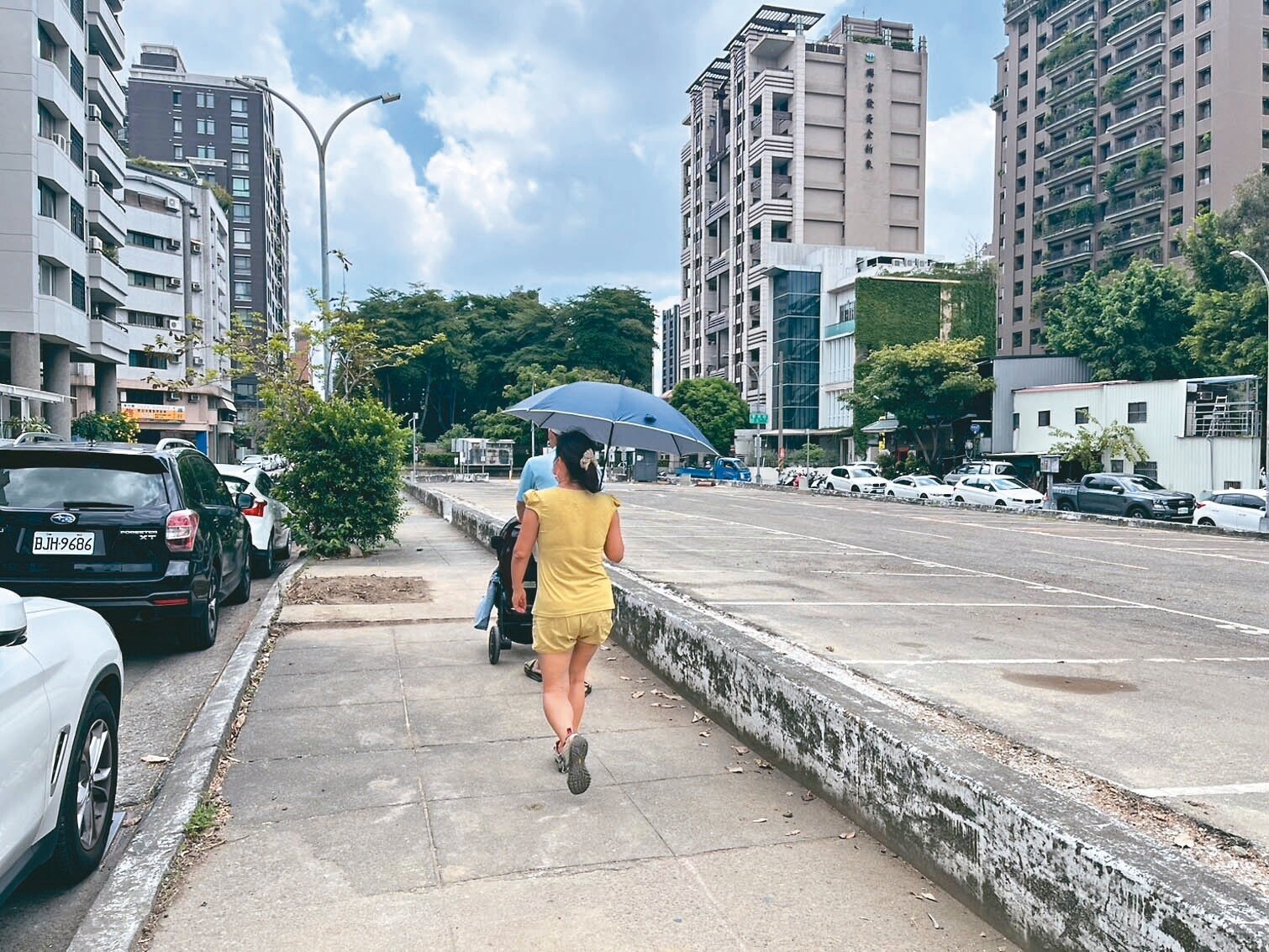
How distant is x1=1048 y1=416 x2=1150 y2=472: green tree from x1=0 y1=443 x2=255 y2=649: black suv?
39.0 metres

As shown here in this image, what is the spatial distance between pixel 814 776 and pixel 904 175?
8303 cm

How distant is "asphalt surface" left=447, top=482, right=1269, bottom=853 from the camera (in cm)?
561

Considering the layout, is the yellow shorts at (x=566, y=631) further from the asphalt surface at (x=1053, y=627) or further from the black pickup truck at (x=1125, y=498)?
the black pickup truck at (x=1125, y=498)

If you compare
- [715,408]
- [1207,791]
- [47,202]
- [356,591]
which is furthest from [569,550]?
[715,408]

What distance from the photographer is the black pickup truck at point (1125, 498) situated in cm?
3053

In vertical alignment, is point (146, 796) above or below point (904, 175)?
below

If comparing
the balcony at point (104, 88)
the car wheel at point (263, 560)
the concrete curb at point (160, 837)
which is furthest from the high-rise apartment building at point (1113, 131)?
the concrete curb at point (160, 837)

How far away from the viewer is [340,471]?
13469mm

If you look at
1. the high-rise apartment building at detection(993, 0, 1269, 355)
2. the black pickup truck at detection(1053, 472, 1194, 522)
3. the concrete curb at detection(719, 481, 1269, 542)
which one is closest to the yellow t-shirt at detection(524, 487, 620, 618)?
the concrete curb at detection(719, 481, 1269, 542)

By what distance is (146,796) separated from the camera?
4.73 meters

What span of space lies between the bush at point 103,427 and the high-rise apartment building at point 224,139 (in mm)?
58891

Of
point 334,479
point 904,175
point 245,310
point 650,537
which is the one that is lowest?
point 650,537

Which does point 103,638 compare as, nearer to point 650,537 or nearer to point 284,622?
point 284,622

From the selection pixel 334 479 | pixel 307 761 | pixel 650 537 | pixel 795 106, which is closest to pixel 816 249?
pixel 795 106
